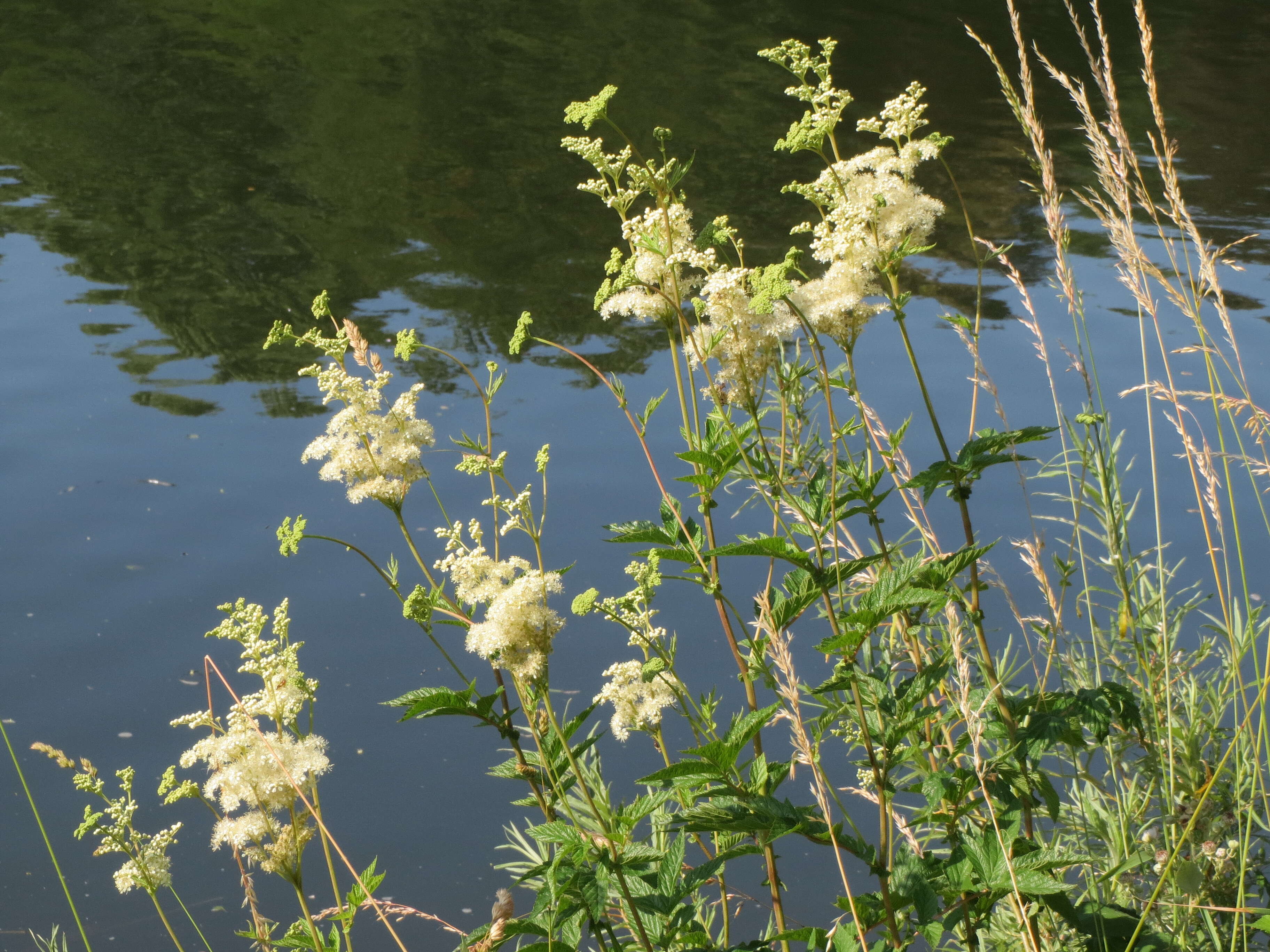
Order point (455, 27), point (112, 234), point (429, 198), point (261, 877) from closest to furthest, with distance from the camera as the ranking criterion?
point (261, 877)
point (112, 234)
point (429, 198)
point (455, 27)

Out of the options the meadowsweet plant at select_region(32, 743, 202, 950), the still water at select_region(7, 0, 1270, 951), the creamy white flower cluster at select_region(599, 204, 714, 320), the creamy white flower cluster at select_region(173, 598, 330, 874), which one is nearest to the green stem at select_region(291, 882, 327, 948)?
the creamy white flower cluster at select_region(173, 598, 330, 874)

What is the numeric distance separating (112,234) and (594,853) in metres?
5.26

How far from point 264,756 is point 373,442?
1.36 ft

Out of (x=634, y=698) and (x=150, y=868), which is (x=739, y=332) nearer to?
(x=634, y=698)

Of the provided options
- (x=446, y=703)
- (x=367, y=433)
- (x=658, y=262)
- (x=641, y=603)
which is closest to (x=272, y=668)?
(x=446, y=703)

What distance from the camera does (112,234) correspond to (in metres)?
5.56

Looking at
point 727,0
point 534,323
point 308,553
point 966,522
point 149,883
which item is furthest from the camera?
point 727,0

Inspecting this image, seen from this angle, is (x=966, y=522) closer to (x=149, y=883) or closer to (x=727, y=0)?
(x=149, y=883)

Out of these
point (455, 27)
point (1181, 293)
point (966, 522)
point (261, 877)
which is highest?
point (455, 27)

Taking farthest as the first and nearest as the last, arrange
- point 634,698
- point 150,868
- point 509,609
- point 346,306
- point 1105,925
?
point 346,306
point 1105,925
point 634,698
point 150,868
point 509,609

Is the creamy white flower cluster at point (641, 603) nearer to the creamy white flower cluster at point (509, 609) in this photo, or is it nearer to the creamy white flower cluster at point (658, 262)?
the creamy white flower cluster at point (509, 609)

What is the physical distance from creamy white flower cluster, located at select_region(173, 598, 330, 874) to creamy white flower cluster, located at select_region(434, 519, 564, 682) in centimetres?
21

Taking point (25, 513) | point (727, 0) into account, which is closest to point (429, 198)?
point (25, 513)

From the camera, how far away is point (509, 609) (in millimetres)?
1201
